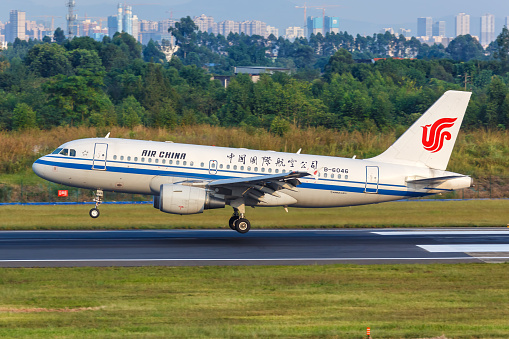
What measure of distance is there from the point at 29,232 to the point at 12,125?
45.0 meters

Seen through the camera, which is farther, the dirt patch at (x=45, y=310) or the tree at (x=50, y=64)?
the tree at (x=50, y=64)

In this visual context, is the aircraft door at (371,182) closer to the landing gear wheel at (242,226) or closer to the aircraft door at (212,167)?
the landing gear wheel at (242,226)

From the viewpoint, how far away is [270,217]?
134 ft

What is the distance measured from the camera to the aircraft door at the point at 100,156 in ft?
117

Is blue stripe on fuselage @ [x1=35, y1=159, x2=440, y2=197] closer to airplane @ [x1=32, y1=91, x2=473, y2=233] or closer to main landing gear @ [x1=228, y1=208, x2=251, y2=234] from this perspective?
airplane @ [x1=32, y1=91, x2=473, y2=233]

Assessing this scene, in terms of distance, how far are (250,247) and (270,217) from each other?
753 centimetres

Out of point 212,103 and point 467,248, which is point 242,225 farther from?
point 212,103

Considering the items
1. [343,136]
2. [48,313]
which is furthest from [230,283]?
[343,136]

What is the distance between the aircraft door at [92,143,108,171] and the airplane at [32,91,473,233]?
0.16ft

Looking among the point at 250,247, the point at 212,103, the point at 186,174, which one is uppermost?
the point at 212,103

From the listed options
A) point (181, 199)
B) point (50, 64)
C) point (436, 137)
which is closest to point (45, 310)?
point (181, 199)

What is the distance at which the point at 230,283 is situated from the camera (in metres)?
25.4

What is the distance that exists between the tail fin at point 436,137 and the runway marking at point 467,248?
5.36 metres

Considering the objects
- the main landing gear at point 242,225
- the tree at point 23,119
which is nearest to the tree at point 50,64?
the tree at point 23,119
